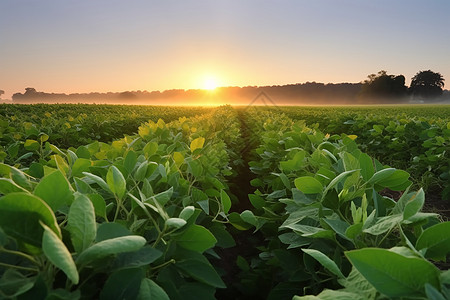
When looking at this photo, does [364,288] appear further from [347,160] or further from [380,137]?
→ [380,137]

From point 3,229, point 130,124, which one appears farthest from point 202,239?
point 130,124

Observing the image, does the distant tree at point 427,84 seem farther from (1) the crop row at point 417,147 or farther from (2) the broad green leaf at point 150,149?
(2) the broad green leaf at point 150,149

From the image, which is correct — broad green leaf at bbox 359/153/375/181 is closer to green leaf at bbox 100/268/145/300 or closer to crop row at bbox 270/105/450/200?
green leaf at bbox 100/268/145/300

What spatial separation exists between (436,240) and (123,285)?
780 mm

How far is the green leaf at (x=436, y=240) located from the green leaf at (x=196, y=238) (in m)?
0.58

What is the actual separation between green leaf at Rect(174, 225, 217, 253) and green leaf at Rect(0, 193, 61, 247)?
45cm

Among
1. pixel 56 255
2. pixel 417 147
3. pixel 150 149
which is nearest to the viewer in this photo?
pixel 56 255

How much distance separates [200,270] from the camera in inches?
42.8

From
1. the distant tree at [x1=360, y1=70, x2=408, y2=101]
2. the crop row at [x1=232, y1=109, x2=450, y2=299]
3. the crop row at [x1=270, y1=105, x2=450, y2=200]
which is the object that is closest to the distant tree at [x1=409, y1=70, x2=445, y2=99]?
the distant tree at [x1=360, y1=70, x2=408, y2=101]

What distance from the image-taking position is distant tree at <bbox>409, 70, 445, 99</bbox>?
95.0m

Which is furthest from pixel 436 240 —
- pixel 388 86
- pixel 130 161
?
pixel 388 86

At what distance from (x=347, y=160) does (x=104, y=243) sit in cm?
118

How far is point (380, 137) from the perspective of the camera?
866 cm

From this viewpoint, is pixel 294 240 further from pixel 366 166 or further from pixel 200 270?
pixel 200 270
